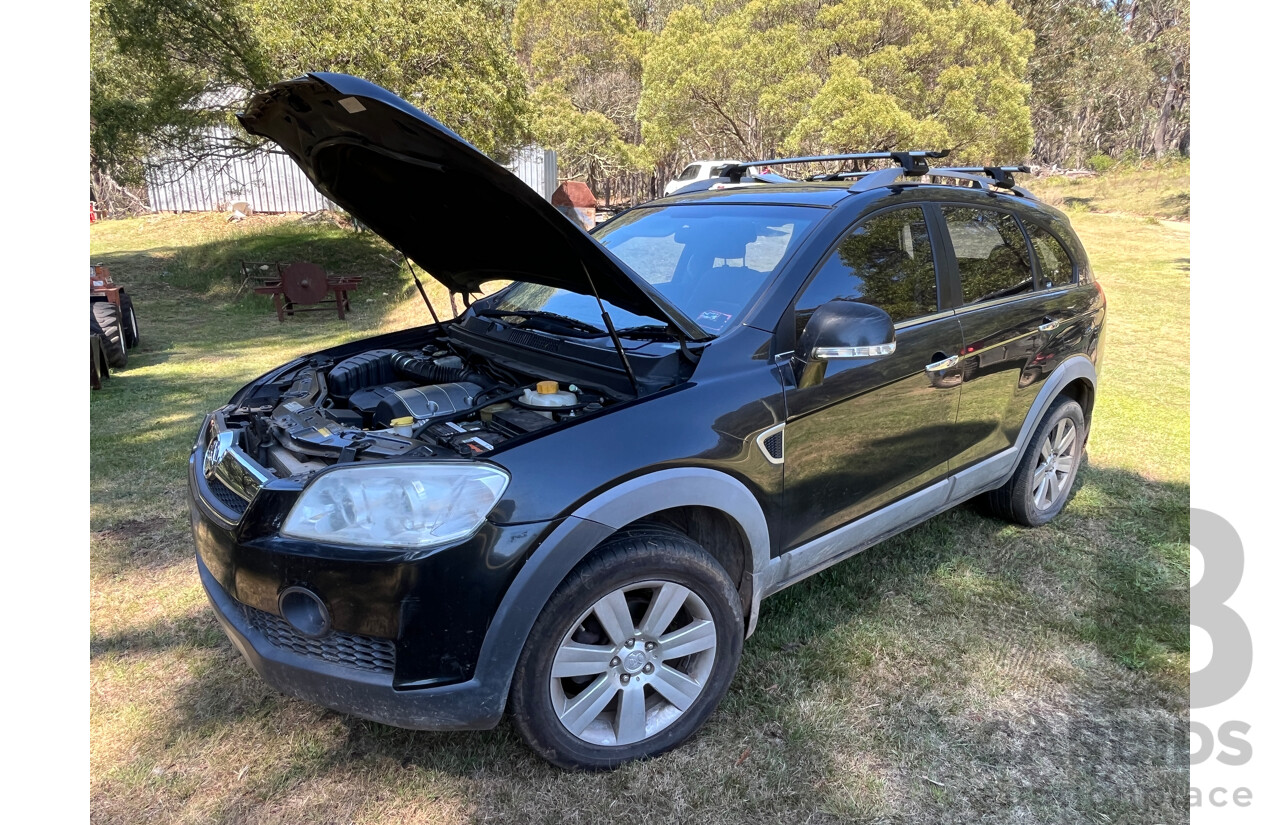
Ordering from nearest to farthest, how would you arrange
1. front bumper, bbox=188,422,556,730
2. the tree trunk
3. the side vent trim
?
front bumper, bbox=188,422,556,730 < the side vent trim < the tree trunk

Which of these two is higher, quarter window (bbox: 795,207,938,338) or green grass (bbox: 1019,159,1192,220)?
green grass (bbox: 1019,159,1192,220)

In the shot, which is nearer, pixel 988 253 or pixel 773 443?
pixel 773 443

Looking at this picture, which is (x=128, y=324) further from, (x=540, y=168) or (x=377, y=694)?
(x=540, y=168)

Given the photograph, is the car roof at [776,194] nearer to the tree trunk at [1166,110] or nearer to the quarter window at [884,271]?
the quarter window at [884,271]

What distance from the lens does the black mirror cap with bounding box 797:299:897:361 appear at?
2373mm

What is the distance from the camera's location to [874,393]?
280 cm

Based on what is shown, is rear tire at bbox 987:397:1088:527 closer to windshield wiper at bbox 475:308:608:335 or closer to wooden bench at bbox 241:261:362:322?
windshield wiper at bbox 475:308:608:335

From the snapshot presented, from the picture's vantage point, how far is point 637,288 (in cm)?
237

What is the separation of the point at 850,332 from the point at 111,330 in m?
7.92

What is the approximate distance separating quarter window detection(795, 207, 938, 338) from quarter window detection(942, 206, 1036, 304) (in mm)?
221

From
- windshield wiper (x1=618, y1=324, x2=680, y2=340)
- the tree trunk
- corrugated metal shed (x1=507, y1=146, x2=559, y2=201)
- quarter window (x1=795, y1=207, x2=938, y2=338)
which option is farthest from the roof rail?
the tree trunk

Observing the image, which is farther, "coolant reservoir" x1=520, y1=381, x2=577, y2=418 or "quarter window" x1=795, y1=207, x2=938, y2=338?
"quarter window" x1=795, y1=207, x2=938, y2=338

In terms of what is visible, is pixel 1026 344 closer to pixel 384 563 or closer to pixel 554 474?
pixel 554 474

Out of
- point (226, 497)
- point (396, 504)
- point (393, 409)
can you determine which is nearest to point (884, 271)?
point (393, 409)
